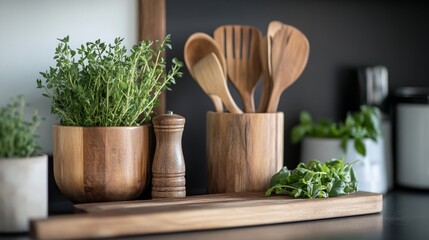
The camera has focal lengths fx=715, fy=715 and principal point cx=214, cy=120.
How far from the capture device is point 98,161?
117cm

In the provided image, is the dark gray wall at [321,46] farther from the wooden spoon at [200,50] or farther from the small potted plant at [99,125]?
the small potted plant at [99,125]

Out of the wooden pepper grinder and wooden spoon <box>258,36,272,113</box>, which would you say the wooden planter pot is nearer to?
the wooden pepper grinder

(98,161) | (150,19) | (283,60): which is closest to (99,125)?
(98,161)

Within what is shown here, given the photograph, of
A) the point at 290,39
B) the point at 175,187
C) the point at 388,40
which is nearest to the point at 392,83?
the point at 388,40

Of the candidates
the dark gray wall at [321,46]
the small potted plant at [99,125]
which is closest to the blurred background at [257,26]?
the dark gray wall at [321,46]

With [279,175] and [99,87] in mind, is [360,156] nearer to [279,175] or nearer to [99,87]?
[279,175]

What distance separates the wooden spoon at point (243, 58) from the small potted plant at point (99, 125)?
0.23 meters

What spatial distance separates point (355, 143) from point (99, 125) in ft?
1.81

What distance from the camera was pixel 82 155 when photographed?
117 centimetres

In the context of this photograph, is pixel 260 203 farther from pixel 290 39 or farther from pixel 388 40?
pixel 388 40

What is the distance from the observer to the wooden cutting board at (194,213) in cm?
99

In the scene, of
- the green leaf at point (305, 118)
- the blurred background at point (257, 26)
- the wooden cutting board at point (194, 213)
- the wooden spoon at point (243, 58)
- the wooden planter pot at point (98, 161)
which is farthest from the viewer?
the green leaf at point (305, 118)

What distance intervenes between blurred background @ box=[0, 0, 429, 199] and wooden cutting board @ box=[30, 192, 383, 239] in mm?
263

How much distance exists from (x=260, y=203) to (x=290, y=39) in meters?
0.36
